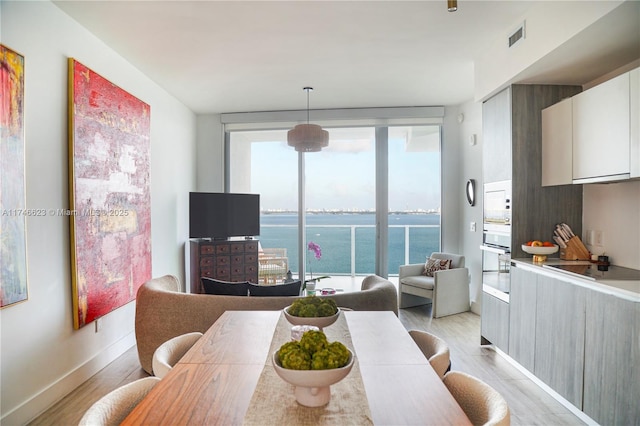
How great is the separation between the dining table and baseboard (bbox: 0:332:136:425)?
1.58 meters

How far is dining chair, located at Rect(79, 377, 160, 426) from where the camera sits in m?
1.00

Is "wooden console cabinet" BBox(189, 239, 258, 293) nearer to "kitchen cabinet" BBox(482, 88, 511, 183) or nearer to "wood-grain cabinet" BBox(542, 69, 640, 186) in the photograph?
"kitchen cabinet" BBox(482, 88, 511, 183)

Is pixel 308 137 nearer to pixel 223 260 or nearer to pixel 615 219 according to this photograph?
pixel 223 260

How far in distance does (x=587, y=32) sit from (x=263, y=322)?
2417 mm

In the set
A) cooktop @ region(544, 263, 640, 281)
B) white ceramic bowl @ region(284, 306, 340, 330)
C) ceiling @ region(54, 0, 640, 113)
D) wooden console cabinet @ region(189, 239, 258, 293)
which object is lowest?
wooden console cabinet @ region(189, 239, 258, 293)

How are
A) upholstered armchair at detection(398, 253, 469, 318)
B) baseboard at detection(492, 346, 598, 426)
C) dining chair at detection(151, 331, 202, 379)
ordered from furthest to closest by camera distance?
upholstered armchair at detection(398, 253, 469, 318) → baseboard at detection(492, 346, 598, 426) → dining chair at detection(151, 331, 202, 379)

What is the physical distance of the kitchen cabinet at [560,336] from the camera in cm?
218

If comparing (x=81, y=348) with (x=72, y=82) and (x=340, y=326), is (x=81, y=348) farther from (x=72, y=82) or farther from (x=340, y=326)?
(x=340, y=326)

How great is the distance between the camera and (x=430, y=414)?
987 mm

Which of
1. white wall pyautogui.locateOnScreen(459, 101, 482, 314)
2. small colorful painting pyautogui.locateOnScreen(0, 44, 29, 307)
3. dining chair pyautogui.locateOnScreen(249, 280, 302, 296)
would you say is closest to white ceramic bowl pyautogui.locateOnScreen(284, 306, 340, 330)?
dining chair pyautogui.locateOnScreen(249, 280, 302, 296)

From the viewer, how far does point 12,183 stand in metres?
2.12

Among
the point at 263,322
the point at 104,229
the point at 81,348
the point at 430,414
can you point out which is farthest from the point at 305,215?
the point at 430,414

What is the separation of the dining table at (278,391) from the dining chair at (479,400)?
9 cm

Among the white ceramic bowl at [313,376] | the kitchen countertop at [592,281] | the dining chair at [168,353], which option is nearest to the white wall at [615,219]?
the kitchen countertop at [592,281]
